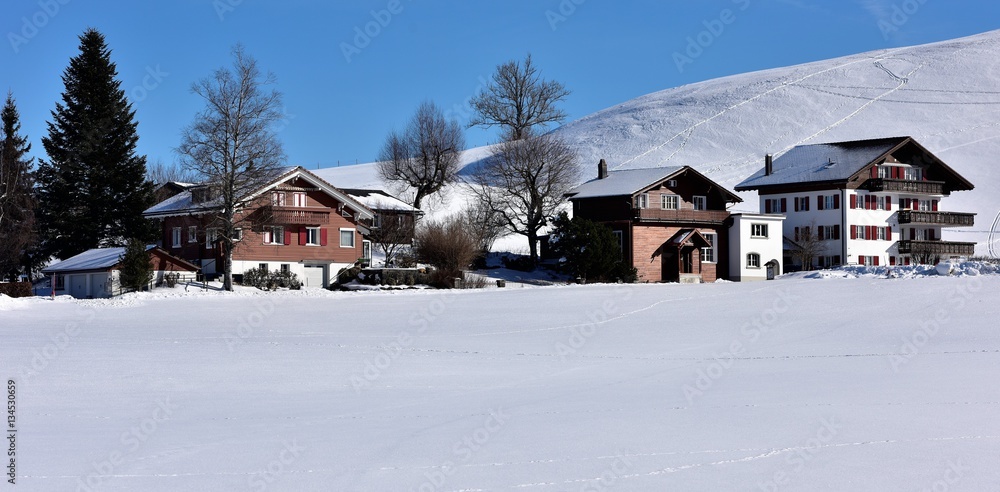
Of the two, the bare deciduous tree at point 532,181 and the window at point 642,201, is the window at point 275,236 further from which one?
the window at point 642,201

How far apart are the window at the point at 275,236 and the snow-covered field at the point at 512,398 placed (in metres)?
21.5

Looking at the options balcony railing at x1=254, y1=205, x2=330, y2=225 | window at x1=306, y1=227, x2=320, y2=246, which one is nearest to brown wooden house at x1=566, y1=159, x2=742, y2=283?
balcony railing at x1=254, y1=205, x2=330, y2=225

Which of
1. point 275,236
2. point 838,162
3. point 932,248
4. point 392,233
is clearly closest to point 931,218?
point 932,248

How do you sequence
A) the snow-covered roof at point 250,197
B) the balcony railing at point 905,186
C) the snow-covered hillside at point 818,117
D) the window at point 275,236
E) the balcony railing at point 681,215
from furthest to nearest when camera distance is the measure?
the snow-covered hillside at point 818,117
the balcony railing at point 905,186
the balcony railing at point 681,215
the window at point 275,236
the snow-covered roof at point 250,197

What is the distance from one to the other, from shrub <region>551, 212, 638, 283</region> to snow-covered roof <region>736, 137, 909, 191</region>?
850 inches

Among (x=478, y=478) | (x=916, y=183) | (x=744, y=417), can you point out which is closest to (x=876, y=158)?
(x=916, y=183)

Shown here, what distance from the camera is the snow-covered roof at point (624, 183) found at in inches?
2653

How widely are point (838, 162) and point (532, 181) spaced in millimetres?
24191

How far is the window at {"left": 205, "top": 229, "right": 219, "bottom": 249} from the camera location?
56531 mm

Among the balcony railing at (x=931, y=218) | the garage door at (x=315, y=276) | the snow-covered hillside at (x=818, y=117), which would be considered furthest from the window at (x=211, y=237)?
the snow-covered hillside at (x=818, y=117)

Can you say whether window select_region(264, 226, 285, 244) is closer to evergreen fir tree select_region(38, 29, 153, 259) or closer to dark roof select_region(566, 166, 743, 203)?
evergreen fir tree select_region(38, 29, 153, 259)

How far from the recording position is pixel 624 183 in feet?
228

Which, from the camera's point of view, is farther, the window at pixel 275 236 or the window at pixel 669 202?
the window at pixel 669 202

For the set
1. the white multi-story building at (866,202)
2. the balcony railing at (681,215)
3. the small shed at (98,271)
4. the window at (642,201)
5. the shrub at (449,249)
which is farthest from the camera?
the white multi-story building at (866,202)
